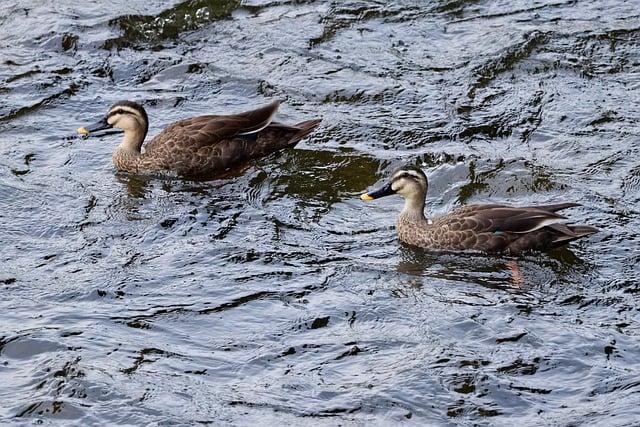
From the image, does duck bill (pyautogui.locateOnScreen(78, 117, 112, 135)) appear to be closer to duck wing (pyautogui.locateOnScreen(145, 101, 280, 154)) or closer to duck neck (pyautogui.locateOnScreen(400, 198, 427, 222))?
duck wing (pyautogui.locateOnScreen(145, 101, 280, 154))

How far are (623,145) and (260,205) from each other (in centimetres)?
367

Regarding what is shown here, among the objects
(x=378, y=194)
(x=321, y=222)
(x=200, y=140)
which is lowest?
(x=321, y=222)

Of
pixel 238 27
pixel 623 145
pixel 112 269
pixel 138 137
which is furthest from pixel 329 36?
pixel 112 269

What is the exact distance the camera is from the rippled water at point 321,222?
8898 mm

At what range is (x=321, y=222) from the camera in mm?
11555

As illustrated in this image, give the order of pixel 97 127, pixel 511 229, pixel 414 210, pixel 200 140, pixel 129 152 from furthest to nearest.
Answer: pixel 97 127 < pixel 129 152 < pixel 200 140 < pixel 414 210 < pixel 511 229

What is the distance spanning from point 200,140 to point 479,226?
10.9 feet

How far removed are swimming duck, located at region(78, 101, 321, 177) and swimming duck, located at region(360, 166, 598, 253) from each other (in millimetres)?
2016

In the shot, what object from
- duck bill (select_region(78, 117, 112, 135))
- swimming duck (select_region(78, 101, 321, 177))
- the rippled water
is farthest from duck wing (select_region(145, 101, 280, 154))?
duck bill (select_region(78, 117, 112, 135))

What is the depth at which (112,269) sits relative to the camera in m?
10.6

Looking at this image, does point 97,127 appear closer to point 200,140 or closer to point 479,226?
point 200,140

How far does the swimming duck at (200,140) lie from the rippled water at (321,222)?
0.20 metres

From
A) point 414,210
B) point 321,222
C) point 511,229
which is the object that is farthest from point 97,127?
point 511,229

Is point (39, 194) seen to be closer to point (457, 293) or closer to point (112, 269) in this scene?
point (112, 269)
